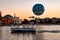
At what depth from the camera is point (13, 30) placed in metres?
62.2

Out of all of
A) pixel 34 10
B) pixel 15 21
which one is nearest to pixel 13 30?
pixel 15 21

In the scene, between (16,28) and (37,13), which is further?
(16,28)

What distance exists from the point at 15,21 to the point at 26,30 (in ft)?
57.0

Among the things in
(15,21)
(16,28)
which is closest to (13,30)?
(16,28)

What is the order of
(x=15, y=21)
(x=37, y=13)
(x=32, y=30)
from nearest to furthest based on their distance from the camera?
(x=37, y=13) → (x=32, y=30) → (x=15, y=21)

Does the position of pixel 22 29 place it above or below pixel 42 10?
below

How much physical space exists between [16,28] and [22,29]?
125 centimetres

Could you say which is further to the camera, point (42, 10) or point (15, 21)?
point (15, 21)

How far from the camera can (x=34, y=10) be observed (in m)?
18.8

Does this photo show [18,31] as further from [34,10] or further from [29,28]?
[34,10]

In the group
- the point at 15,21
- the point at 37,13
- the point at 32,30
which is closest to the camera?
the point at 37,13

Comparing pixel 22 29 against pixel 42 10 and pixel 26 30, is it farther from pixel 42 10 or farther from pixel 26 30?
pixel 42 10

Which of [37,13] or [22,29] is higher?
[37,13]

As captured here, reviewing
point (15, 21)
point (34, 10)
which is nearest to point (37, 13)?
point (34, 10)
